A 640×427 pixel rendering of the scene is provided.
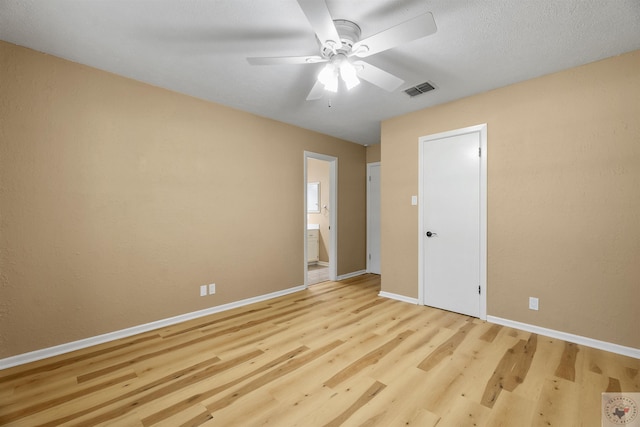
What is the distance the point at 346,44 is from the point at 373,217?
149 inches

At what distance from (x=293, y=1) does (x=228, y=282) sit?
9.86 ft

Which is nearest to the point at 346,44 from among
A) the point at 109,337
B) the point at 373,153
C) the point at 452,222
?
the point at 452,222

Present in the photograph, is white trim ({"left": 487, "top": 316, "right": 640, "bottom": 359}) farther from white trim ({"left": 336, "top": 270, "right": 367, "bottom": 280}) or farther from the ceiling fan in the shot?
the ceiling fan

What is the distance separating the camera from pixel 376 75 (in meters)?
2.15

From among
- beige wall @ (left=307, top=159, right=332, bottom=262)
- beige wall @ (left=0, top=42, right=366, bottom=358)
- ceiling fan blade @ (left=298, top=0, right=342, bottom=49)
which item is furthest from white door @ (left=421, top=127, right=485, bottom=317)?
beige wall @ (left=307, top=159, right=332, bottom=262)

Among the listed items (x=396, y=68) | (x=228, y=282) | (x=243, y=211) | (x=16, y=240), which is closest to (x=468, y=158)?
(x=396, y=68)

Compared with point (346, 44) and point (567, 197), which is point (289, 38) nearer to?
point (346, 44)

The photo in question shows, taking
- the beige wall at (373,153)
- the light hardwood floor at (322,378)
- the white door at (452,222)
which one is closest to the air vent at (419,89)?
the white door at (452,222)

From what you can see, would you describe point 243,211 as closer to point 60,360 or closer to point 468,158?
point 60,360

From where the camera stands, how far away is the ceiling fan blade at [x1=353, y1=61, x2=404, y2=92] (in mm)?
2069

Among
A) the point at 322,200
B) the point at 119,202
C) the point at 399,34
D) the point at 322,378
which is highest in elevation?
the point at 399,34

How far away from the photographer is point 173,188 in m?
3.08

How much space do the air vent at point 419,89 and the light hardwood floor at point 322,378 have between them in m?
2.57

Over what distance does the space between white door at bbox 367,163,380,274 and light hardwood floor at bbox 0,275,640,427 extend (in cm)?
240
